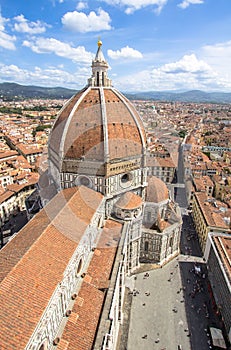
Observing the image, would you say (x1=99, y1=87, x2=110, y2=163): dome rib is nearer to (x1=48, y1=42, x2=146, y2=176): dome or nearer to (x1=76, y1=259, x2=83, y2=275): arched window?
(x1=48, y1=42, x2=146, y2=176): dome

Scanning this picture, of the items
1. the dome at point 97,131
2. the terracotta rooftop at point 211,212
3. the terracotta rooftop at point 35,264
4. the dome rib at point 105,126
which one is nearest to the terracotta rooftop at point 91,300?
the terracotta rooftop at point 35,264

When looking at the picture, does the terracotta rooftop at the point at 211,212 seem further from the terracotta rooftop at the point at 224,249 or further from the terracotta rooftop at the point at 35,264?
the terracotta rooftop at the point at 35,264

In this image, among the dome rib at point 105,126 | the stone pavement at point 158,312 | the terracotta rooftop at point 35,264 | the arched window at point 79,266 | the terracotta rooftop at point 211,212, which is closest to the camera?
the terracotta rooftop at point 35,264

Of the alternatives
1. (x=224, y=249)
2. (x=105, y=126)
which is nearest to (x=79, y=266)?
(x=105, y=126)

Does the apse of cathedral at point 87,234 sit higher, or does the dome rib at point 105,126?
the dome rib at point 105,126

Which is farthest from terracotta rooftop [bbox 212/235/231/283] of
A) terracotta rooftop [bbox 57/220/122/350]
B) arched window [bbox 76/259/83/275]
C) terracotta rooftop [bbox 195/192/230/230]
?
arched window [bbox 76/259/83/275]

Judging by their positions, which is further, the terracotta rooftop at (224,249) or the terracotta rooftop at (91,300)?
the terracotta rooftop at (224,249)

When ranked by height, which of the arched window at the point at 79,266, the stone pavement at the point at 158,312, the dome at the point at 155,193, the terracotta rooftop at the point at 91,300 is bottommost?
the stone pavement at the point at 158,312
